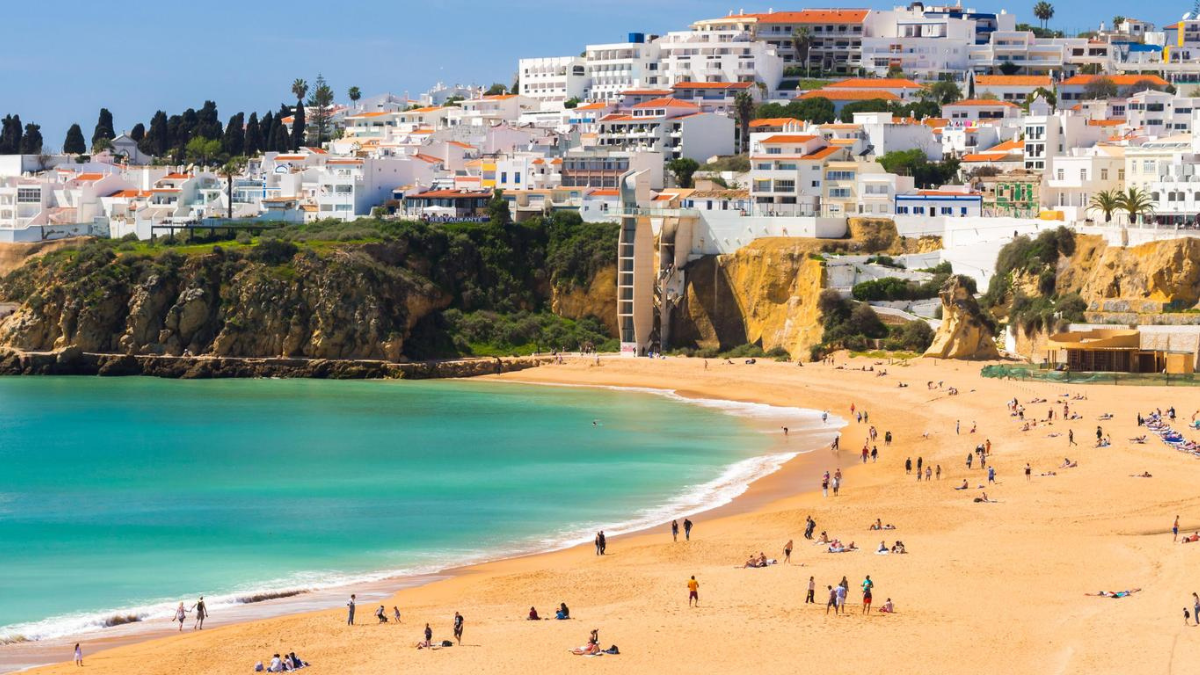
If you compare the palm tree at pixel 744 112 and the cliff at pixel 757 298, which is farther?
the palm tree at pixel 744 112

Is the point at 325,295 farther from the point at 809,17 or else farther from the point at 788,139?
the point at 809,17

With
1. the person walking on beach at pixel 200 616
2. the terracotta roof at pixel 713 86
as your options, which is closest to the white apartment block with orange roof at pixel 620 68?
the terracotta roof at pixel 713 86

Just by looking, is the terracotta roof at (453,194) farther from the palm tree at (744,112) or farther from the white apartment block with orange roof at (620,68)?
the white apartment block with orange roof at (620,68)

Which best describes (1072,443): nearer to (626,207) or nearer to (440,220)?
(626,207)

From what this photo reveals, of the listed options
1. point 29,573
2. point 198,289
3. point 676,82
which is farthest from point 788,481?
point 676,82

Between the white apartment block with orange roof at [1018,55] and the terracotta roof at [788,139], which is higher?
the white apartment block with orange roof at [1018,55]

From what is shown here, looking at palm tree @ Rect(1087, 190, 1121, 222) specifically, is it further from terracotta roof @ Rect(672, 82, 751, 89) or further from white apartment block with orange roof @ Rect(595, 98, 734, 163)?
terracotta roof @ Rect(672, 82, 751, 89)

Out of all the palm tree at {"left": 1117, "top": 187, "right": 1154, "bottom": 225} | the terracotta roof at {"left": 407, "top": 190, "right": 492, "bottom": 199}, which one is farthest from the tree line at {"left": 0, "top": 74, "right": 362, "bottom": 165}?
the palm tree at {"left": 1117, "top": 187, "right": 1154, "bottom": 225}
